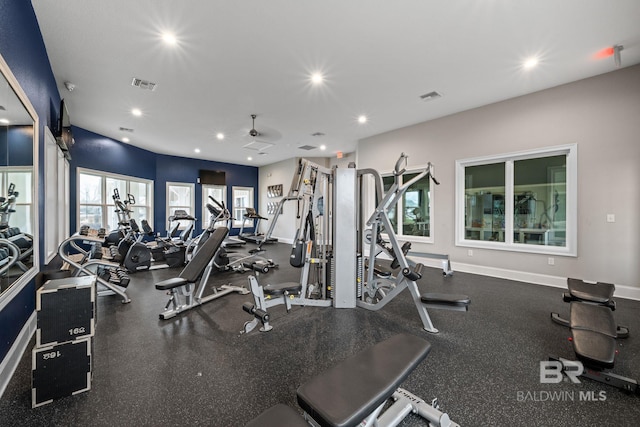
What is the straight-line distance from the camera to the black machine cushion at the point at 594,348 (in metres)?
1.68

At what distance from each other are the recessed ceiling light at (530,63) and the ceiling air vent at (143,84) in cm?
514

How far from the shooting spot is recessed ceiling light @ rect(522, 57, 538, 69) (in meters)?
3.28

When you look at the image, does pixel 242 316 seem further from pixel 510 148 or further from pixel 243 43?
pixel 510 148

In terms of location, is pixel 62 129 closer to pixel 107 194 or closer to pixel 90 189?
pixel 90 189

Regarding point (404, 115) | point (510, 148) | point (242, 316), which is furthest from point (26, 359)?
point (510, 148)

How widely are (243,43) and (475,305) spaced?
4201 mm

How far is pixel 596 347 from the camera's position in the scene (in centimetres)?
177

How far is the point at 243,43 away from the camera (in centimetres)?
295

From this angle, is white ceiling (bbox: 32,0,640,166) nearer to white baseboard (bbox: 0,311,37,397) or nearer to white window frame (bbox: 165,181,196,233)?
white baseboard (bbox: 0,311,37,397)

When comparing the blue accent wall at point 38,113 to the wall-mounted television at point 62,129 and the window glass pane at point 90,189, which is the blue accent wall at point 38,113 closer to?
the wall-mounted television at point 62,129

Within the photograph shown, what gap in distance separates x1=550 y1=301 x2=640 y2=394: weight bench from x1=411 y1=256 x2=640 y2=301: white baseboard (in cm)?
227

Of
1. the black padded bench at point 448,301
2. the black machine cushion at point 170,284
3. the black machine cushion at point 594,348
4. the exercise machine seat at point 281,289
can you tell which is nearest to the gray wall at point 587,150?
the black machine cushion at point 594,348

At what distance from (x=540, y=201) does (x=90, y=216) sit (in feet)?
30.5

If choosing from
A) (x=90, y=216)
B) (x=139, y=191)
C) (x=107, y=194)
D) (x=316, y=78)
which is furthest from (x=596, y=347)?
(x=139, y=191)
